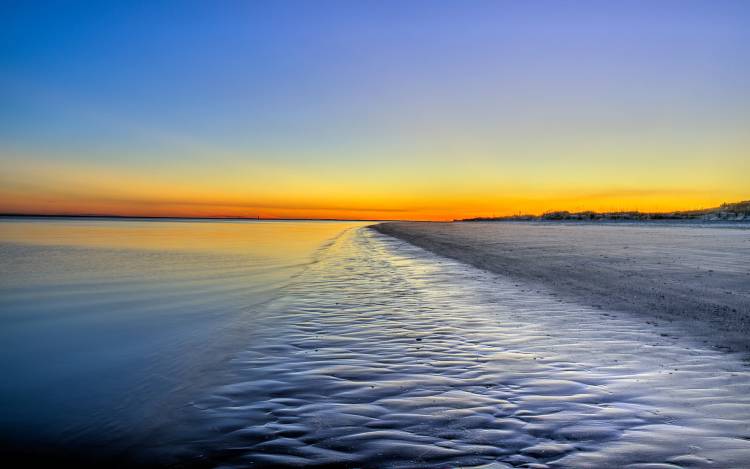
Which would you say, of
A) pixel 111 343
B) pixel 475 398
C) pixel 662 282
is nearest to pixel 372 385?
pixel 475 398

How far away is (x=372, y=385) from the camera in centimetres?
577

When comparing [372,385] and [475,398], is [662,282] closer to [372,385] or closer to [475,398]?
[475,398]

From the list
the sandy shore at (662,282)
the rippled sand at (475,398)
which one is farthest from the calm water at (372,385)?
the sandy shore at (662,282)

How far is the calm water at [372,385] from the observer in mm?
4039

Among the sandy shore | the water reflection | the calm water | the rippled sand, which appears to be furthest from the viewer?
the sandy shore

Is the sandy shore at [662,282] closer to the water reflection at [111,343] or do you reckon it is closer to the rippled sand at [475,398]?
the rippled sand at [475,398]

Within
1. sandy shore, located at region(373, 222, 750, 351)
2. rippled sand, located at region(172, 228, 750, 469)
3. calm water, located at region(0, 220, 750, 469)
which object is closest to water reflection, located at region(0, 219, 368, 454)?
calm water, located at region(0, 220, 750, 469)

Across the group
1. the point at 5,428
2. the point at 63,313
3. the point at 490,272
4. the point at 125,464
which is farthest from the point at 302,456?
the point at 490,272

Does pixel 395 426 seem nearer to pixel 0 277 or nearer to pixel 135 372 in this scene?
pixel 135 372

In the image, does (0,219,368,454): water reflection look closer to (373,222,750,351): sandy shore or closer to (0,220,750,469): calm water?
(0,220,750,469): calm water

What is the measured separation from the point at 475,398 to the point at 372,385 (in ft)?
4.30

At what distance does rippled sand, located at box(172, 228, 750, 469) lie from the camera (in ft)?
12.9

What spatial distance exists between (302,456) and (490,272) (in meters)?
15.9

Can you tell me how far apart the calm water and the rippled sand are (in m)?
0.02
